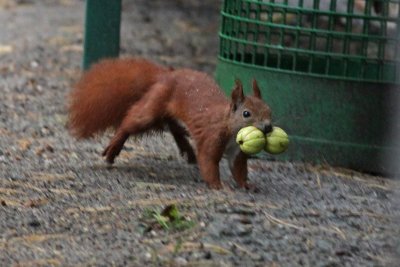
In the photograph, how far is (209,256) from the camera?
3.80 meters

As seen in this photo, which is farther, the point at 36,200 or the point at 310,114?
the point at 310,114

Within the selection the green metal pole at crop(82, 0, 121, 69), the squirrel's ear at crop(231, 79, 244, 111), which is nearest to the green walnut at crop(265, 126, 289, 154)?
the squirrel's ear at crop(231, 79, 244, 111)

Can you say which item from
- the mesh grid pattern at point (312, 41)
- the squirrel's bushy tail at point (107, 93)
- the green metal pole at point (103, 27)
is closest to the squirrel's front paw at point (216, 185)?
the squirrel's bushy tail at point (107, 93)

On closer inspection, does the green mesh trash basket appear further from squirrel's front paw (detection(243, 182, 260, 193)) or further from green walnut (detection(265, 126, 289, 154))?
green walnut (detection(265, 126, 289, 154))

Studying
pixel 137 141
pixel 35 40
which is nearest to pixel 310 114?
pixel 137 141

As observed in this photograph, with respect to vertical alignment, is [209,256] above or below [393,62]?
below

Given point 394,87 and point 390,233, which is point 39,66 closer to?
point 394,87

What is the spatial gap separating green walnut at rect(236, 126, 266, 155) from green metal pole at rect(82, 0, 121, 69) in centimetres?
220

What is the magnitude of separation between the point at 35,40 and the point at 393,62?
13.2 feet

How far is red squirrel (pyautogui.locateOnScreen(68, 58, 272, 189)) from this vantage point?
4.75m

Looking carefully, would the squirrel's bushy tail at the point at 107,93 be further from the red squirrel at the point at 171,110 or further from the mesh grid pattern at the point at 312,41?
the mesh grid pattern at the point at 312,41

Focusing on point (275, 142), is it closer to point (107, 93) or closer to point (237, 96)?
point (237, 96)

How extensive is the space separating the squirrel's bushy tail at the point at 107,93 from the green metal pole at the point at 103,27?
4.36ft

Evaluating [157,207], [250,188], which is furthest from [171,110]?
[157,207]
